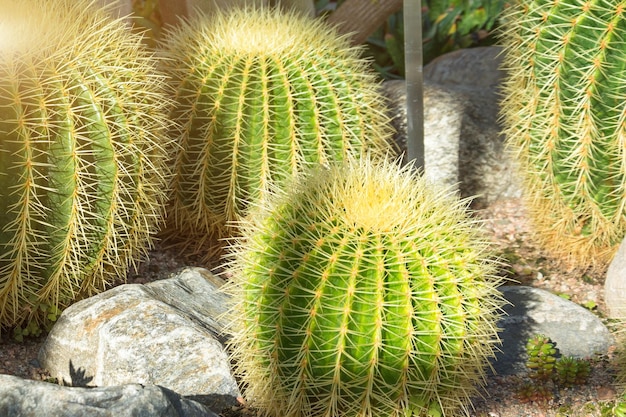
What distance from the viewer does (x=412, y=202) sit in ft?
8.32

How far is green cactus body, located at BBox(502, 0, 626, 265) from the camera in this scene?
361 cm

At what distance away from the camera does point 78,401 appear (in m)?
2.19

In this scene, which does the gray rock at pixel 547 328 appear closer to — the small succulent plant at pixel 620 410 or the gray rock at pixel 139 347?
the small succulent plant at pixel 620 410

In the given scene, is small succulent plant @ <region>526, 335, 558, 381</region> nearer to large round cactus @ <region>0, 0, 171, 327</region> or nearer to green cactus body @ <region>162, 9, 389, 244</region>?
green cactus body @ <region>162, 9, 389, 244</region>

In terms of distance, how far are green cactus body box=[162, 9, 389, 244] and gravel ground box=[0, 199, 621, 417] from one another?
0.33 m

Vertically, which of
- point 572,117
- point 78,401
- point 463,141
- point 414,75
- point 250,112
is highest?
point 414,75

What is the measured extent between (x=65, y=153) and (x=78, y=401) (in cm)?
109

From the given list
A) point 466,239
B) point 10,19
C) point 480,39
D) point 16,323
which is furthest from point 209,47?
point 480,39

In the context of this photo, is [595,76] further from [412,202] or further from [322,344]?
[322,344]

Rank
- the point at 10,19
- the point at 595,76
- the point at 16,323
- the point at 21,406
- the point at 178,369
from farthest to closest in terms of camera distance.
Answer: the point at 595,76 < the point at 16,323 < the point at 10,19 < the point at 178,369 < the point at 21,406

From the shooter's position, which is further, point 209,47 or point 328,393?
point 209,47

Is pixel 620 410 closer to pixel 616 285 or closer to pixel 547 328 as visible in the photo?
pixel 547 328

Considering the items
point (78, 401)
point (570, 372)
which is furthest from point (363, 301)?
point (570, 372)

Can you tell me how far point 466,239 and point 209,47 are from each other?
1697 mm
